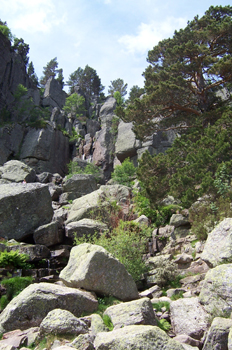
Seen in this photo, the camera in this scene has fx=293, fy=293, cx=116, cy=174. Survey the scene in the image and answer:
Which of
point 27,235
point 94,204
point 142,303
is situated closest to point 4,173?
point 27,235

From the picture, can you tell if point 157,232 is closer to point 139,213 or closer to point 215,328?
point 139,213

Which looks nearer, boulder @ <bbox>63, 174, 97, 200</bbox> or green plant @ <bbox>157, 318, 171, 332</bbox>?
green plant @ <bbox>157, 318, 171, 332</bbox>

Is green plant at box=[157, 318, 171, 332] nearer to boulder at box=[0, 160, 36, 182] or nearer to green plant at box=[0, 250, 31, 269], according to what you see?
green plant at box=[0, 250, 31, 269]

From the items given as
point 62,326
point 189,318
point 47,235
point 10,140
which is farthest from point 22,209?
point 10,140

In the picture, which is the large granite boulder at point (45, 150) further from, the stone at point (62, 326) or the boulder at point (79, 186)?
the stone at point (62, 326)

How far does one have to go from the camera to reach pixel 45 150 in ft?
141

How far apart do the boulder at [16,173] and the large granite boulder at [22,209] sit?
27.2 feet

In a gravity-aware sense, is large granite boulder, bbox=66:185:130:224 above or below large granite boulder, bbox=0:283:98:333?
above

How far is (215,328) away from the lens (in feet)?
17.6

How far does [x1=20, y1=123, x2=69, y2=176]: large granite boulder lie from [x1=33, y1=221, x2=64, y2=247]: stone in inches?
948

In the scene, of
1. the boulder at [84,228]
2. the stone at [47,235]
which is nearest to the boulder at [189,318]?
the boulder at [84,228]

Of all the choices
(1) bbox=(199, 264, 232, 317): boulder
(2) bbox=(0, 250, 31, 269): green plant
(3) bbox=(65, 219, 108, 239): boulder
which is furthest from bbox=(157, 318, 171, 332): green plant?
(3) bbox=(65, 219, 108, 239): boulder

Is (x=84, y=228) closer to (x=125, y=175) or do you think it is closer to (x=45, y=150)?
(x=125, y=175)

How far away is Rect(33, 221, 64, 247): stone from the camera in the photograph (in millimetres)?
18031
